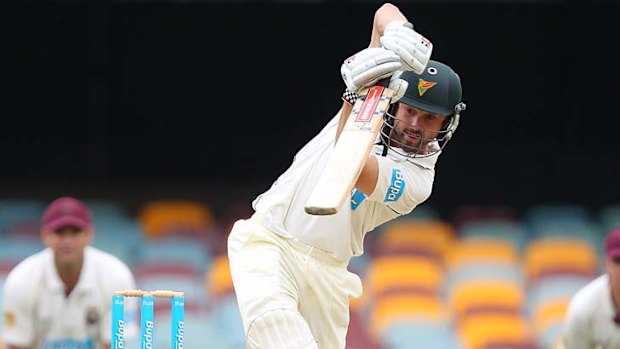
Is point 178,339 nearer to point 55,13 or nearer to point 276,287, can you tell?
point 276,287

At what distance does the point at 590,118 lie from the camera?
9.25 metres

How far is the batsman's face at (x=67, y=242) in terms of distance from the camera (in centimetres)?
588

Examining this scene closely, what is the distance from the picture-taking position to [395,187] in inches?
159


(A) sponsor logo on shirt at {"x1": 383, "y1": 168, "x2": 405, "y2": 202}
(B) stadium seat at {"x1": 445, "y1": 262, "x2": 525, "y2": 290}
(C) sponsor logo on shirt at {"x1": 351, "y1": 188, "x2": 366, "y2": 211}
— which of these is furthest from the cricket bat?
(B) stadium seat at {"x1": 445, "y1": 262, "x2": 525, "y2": 290}

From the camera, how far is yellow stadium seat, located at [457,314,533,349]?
25.8 feet

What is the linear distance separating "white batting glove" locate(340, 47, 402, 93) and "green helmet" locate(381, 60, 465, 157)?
20 cm

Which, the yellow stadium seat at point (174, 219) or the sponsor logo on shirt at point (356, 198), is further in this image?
the yellow stadium seat at point (174, 219)

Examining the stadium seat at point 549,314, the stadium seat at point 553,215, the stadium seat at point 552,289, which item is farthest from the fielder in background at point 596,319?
the stadium seat at point 553,215

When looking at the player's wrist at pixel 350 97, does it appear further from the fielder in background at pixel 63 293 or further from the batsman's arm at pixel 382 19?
the fielder in background at pixel 63 293

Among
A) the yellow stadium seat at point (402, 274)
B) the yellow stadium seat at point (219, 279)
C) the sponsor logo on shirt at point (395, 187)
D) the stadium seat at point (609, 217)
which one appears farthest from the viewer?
the stadium seat at point (609, 217)

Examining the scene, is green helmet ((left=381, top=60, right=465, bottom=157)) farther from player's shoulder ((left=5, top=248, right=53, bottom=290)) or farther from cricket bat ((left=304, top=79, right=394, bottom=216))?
player's shoulder ((left=5, top=248, right=53, bottom=290))

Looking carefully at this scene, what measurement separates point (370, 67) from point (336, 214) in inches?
21.9

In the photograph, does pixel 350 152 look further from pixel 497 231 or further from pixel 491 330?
pixel 497 231

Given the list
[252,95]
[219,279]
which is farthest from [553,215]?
[219,279]
